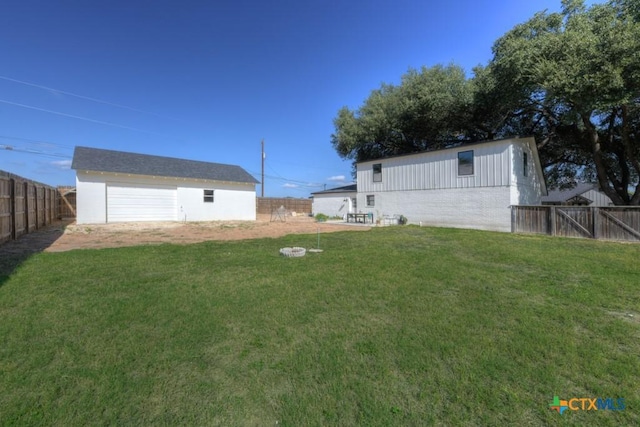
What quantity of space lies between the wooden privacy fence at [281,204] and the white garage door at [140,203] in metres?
11.1

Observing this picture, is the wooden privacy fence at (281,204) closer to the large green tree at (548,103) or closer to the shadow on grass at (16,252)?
the large green tree at (548,103)

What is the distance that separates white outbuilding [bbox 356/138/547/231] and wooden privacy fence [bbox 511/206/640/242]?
25.7 inches

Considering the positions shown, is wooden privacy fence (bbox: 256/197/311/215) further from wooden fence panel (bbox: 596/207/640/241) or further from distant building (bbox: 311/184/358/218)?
wooden fence panel (bbox: 596/207/640/241)

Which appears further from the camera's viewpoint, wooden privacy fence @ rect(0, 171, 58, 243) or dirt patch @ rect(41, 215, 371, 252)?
dirt patch @ rect(41, 215, 371, 252)

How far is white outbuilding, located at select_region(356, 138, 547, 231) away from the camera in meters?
12.7

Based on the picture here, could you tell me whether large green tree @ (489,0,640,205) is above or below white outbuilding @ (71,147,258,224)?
above

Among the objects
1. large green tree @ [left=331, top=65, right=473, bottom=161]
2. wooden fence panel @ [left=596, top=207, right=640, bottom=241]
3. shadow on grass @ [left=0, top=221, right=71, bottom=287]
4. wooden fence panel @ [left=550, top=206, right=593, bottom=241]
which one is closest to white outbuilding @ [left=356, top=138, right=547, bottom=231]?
wooden fence panel @ [left=550, top=206, right=593, bottom=241]

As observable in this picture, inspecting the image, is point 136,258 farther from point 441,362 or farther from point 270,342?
point 441,362

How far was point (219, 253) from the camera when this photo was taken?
6.96 m

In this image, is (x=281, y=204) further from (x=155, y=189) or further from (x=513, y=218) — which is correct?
(x=513, y=218)

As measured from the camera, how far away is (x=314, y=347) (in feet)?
8.68

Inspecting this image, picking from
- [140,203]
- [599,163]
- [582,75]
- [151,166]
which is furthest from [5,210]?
[599,163]

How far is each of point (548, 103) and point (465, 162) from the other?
4506 mm

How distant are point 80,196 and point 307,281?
15.3 m
